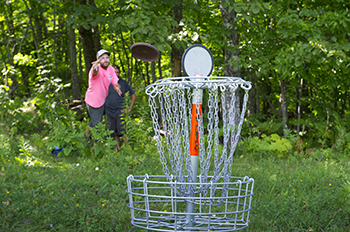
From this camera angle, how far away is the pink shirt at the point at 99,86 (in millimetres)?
6070

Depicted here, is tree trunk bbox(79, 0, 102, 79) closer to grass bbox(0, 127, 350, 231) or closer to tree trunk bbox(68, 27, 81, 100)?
tree trunk bbox(68, 27, 81, 100)

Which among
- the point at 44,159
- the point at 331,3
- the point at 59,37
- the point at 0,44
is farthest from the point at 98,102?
the point at 0,44

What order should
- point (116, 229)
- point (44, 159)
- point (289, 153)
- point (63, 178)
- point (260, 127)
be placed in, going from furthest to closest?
point (260, 127) → point (289, 153) → point (44, 159) → point (63, 178) → point (116, 229)

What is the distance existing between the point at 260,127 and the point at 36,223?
5491 mm

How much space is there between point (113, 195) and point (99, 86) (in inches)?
102

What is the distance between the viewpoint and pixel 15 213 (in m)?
3.68

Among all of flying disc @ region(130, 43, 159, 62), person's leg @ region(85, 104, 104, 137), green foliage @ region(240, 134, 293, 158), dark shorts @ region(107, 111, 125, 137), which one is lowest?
green foliage @ region(240, 134, 293, 158)

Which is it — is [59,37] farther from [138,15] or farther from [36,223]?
[36,223]

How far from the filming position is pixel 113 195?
4.15 m

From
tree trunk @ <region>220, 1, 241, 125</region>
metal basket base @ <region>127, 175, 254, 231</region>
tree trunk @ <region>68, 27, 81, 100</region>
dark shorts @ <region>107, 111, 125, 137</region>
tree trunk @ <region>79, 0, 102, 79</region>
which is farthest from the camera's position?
tree trunk @ <region>68, 27, 81, 100</region>

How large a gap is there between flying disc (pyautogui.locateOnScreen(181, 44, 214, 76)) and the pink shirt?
433 cm

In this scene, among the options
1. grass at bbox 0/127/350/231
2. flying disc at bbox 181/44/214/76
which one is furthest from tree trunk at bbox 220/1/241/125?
flying disc at bbox 181/44/214/76

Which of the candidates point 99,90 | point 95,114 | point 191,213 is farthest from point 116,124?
point 191,213

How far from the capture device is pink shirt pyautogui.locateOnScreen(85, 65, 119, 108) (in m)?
6.07
